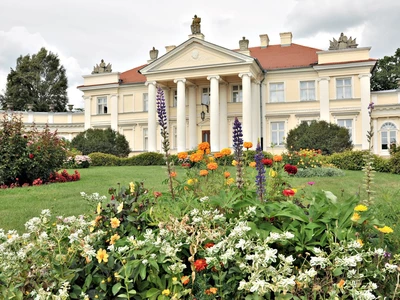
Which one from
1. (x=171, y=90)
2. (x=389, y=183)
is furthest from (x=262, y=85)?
(x=389, y=183)

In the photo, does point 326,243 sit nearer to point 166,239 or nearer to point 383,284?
point 383,284

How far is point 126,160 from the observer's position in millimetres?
23859

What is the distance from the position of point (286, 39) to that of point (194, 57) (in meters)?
10.0

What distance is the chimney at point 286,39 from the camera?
3153 cm

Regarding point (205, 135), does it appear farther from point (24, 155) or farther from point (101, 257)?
point (101, 257)

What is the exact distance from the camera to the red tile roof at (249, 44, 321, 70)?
91.2ft

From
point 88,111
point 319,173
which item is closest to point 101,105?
point 88,111

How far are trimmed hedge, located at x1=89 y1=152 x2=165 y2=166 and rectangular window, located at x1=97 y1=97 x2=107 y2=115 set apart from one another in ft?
33.2

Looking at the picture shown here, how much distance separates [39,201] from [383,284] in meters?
7.41

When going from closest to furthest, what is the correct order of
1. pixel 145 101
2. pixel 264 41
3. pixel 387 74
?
pixel 145 101 → pixel 264 41 → pixel 387 74

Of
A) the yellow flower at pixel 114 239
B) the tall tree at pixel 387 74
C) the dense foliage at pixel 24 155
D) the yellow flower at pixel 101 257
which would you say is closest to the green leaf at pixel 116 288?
the yellow flower at pixel 101 257

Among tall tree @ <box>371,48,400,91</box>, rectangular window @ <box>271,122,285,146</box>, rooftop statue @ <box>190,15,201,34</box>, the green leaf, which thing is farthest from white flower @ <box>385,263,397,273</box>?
tall tree @ <box>371,48,400,91</box>

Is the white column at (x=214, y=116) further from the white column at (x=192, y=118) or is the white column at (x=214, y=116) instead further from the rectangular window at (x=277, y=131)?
the rectangular window at (x=277, y=131)

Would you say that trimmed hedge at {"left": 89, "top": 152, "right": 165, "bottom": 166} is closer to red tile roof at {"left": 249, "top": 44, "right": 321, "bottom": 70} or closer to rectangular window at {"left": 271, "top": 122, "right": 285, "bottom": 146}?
rectangular window at {"left": 271, "top": 122, "right": 285, "bottom": 146}
